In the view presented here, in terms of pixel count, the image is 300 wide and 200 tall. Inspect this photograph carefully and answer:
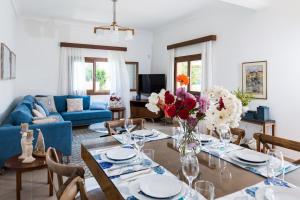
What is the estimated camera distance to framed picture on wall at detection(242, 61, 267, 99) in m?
3.87

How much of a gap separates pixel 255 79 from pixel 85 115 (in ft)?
13.2

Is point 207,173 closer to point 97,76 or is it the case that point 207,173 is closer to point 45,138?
point 45,138

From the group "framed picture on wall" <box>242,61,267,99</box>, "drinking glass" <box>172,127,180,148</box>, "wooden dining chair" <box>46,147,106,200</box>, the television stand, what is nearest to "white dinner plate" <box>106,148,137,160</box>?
"wooden dining chair" <box>46,147,106,200</box>

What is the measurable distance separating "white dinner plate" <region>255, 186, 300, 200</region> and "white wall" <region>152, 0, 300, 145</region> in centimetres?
286

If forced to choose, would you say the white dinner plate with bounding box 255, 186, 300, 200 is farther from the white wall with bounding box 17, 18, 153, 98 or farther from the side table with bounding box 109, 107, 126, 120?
the white wall with bounding box 17, 18, 153, 98

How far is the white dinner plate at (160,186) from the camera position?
1.07m

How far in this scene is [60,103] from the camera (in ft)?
19.2

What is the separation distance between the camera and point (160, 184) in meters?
1.15

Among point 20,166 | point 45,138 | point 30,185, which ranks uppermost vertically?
point 45,138

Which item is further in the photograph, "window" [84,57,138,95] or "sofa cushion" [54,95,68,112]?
"window" [84,57,138,95]

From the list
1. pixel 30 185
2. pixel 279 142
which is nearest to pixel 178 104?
pixel 279 142

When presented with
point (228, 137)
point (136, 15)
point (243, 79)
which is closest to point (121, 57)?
point (136, 15)

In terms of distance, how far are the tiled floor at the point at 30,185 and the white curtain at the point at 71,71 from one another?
344 centimetres

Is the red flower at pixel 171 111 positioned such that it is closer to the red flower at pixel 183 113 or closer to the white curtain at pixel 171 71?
the red flower at pixel 183 113
